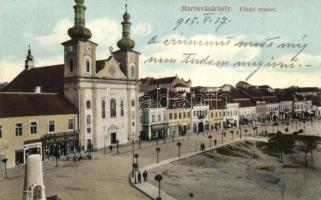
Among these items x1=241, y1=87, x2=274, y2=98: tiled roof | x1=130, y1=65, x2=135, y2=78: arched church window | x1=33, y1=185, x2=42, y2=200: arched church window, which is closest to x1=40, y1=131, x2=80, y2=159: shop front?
x1=130, y1=65, x2=135, y2=78: arched church window

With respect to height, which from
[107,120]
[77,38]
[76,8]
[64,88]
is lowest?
[107,120]

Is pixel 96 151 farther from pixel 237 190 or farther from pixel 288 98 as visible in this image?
pixel 288 98

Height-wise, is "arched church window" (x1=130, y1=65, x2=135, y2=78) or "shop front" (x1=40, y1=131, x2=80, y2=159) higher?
"arched church window" (x1=130, y1=65, x2=135, y2=78)

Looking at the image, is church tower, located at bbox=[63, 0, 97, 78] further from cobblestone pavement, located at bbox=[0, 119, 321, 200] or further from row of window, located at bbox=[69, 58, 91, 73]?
cobblestone pavement, located at bbox=[0, 119, 321, 200]

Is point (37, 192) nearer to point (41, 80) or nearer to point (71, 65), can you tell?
point (71, 65)

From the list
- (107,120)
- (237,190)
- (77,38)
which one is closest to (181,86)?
(107,120)

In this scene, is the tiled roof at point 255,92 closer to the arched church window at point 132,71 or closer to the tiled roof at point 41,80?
the arched church window at point 132,71

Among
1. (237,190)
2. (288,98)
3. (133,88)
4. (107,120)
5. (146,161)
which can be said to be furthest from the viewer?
(288,98)

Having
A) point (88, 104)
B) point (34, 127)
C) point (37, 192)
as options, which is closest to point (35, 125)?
point (34, 127)
